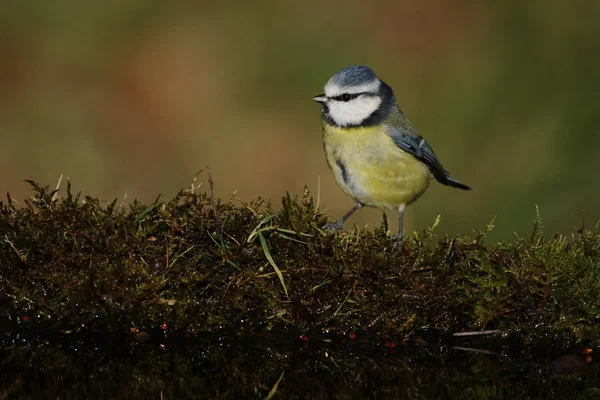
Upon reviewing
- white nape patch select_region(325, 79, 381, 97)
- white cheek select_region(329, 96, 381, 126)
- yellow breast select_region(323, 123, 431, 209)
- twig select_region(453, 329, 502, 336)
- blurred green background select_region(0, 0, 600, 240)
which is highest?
blurred green background select_region(0, 0, 600, 240)

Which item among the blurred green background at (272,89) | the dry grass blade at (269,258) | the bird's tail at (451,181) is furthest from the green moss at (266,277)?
the blurred green background at (272,89)

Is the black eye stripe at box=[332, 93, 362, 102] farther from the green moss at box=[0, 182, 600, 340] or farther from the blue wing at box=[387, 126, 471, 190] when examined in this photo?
the green moss at box=[0, 182, 600, 340]

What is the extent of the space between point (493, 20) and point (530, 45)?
1.27 ft

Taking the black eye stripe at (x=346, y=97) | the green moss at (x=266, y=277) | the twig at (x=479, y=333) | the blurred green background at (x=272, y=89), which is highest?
the blurred green background at (x=272, y=89)

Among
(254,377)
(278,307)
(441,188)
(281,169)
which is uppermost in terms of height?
(281,169)

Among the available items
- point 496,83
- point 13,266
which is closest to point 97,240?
point 13,266

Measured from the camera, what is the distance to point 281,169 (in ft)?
19.1

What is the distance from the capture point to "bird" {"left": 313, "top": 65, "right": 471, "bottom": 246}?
11.9 feet

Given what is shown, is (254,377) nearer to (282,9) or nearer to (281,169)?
(281,169)

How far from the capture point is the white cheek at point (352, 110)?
12.1 feet

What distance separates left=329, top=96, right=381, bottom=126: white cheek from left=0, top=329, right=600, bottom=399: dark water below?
1.45 m

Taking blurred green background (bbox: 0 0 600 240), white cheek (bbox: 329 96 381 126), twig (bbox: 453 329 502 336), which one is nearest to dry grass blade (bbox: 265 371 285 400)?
twig (bbox: 453 329 502 336)

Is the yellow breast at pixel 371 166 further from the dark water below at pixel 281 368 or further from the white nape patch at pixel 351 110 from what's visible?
the dark water below at pixel 281 368

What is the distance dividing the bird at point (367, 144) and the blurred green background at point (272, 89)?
1636 mm
